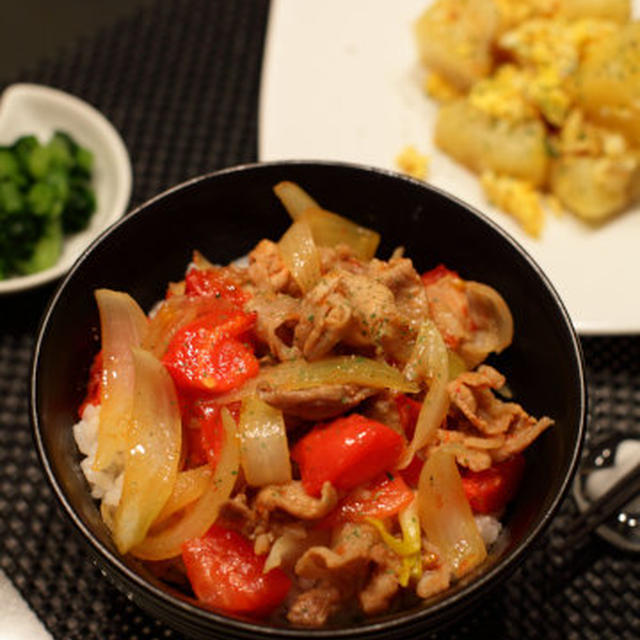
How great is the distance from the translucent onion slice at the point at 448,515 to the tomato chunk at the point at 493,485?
0.17 feet

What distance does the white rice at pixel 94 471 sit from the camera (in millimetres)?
1510

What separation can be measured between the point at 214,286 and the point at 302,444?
0.43m

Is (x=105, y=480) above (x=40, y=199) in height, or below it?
below

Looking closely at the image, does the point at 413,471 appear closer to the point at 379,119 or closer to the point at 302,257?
the point at 302,257

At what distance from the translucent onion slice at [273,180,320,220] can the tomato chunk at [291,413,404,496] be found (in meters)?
0.56

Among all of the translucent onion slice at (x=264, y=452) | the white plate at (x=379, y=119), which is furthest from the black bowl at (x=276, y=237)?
the white plate at (x=379, y=119)

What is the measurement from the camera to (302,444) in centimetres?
140

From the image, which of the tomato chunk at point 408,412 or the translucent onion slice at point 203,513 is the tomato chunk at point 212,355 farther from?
the tomato chunk at point 408,412

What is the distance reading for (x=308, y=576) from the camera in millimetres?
1351

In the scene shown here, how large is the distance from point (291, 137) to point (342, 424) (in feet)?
4.72

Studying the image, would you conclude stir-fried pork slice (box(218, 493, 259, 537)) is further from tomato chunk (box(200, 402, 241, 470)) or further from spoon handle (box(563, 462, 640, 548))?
spoon handle (box(563, 462, 640, 548))

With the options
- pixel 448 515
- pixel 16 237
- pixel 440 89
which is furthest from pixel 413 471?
pixel 440 89

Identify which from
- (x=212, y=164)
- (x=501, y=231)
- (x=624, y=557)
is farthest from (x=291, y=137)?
(x=624, y=557)

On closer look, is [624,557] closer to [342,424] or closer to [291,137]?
[342,424]
